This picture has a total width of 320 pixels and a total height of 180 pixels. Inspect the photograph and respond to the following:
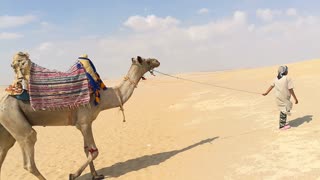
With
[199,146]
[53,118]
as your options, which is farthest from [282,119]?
[53,118]

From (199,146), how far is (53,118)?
429 centimetres

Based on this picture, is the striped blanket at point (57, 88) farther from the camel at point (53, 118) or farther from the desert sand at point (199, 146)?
the desert sand at point (199, 146)

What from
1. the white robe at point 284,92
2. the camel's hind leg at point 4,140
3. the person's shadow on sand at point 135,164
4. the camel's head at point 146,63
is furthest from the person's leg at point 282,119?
the camel's hind leg at point 4,140

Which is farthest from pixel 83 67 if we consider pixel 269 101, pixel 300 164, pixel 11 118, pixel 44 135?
pixel 269 101

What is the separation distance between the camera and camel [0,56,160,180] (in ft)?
27.8

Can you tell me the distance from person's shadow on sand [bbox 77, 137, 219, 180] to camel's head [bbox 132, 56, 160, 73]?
234 cm

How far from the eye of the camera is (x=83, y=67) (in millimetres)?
9289

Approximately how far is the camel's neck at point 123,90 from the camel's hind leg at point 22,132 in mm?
1786

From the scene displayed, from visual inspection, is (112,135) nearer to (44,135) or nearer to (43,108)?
(44,135)

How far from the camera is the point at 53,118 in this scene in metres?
9.02

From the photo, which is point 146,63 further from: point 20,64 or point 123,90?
point 20,64

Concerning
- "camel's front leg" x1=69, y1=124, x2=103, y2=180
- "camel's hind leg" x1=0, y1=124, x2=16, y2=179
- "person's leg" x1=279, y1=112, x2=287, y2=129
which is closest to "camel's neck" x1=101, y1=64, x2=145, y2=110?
"camel's front leg" x1=69, y1=124, x2=103, y2=180

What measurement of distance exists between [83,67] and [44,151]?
5966mm

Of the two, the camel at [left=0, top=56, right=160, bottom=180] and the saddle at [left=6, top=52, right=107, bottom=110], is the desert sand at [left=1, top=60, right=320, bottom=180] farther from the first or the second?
the saddle at [left=6, top=52, right=107, bottom=110]
